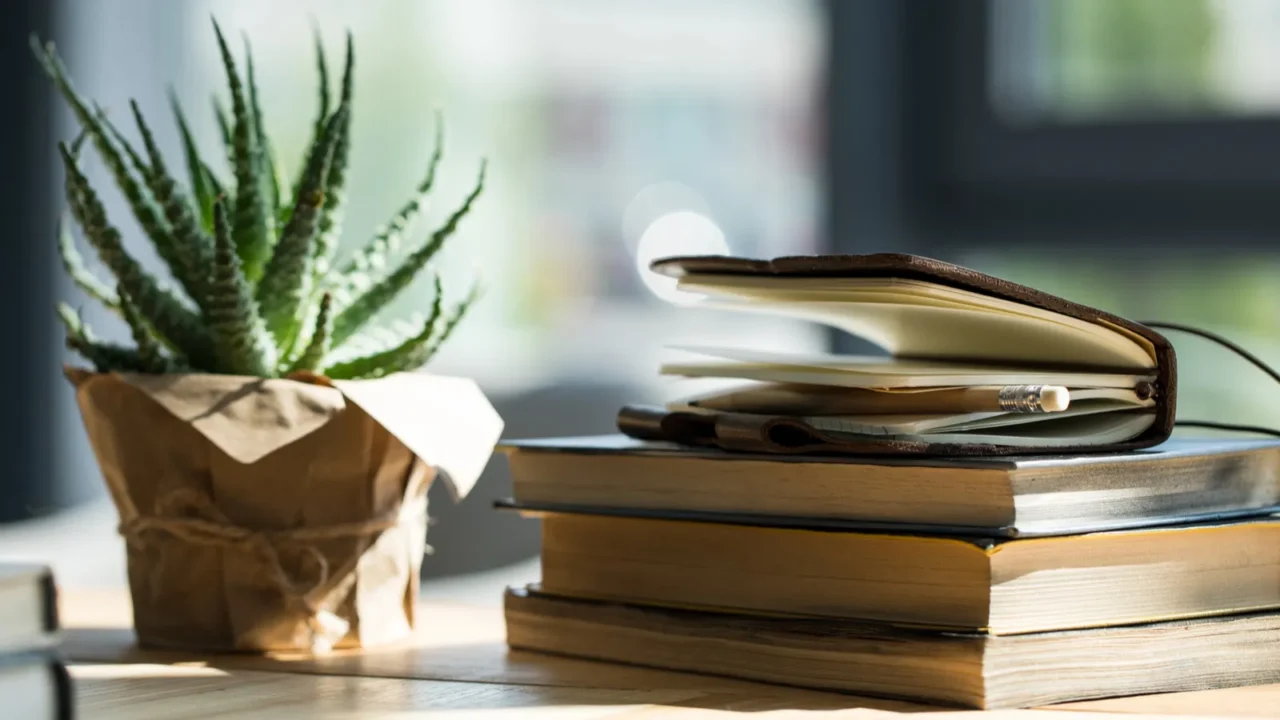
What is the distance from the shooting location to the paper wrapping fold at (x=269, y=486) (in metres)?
0.74

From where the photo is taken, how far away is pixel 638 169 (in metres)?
2.17

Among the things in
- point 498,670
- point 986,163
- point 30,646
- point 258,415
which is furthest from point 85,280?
point 986,163

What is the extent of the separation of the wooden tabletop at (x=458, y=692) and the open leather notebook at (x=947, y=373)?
0.11 meters

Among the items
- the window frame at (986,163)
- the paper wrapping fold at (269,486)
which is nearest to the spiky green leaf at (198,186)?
the paper wrapping fold at (269,486)

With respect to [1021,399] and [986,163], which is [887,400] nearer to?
[1021,399]

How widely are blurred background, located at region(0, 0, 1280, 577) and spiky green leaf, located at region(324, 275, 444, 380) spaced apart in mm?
496

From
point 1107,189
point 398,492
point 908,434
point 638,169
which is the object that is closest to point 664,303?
point 638,169

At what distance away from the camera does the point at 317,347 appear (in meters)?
0.76

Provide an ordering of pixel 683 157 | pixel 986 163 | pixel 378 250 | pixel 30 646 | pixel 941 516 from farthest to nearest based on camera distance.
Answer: pixel 683 157, pixel 986 163, pixel 378 250, pixel 941 516, pixel 30 646

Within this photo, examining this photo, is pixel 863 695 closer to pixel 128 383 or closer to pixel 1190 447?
pixel 1190 447

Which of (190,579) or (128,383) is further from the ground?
(128,383)

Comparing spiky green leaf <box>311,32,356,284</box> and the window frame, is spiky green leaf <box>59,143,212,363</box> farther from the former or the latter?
the window frame

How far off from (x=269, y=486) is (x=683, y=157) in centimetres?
144

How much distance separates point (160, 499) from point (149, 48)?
5.07 feet
